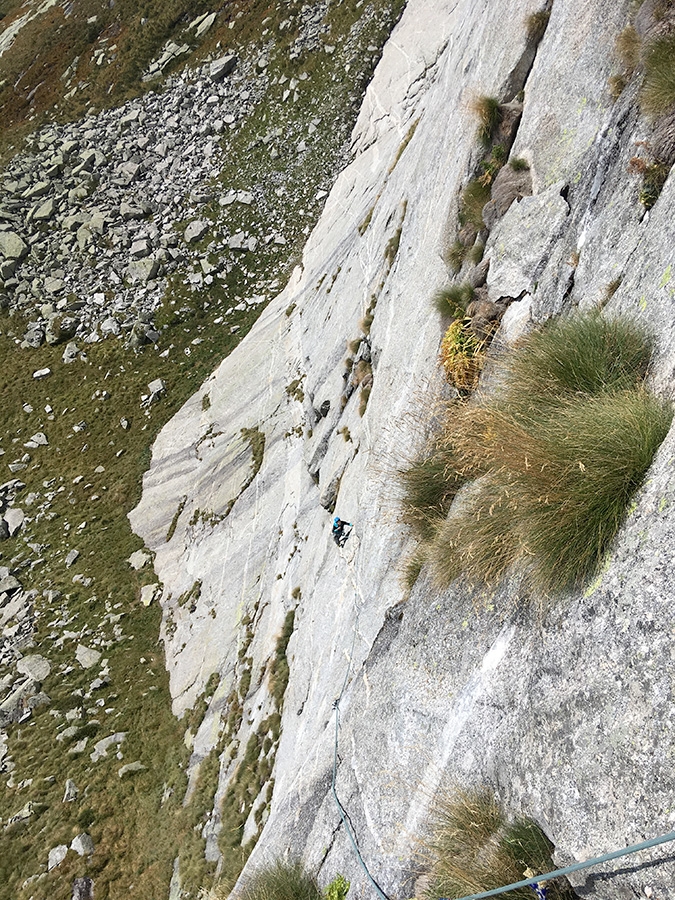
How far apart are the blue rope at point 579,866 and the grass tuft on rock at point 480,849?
140mm

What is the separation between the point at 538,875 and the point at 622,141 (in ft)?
32.8

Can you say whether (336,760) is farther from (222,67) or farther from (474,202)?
(222,67)

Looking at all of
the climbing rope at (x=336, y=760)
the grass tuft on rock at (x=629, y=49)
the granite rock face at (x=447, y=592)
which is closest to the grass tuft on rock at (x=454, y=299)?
the granite rock face at (x=447, y=592)

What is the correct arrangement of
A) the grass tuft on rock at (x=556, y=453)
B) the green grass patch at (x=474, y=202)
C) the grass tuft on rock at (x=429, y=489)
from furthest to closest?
the green grass patch at (x=474, y=202) < the grass tuft on rock at (x=429, y=489) < the grass tuft on rock at (x=556, y=453)

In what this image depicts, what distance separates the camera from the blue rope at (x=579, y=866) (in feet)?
14.8

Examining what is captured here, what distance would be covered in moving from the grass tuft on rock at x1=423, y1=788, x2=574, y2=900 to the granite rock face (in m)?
0.23

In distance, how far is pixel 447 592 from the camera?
848 cm

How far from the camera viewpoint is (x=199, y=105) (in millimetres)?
52719

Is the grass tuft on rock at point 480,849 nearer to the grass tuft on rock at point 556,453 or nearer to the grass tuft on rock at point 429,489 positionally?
the grass tuft on rock at point 556,453

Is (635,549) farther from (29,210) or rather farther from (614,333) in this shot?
(29,210)

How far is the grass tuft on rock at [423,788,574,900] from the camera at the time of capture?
19.1ft

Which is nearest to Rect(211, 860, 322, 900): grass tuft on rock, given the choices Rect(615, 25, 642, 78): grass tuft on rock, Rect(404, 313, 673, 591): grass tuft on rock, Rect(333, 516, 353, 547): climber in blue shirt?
Rect(404, 313, 673, 591): grass tuft on rock

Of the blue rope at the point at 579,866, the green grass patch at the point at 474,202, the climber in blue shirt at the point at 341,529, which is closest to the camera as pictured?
the blue rope at the point at 579,866

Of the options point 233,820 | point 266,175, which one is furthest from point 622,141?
point 266,175
